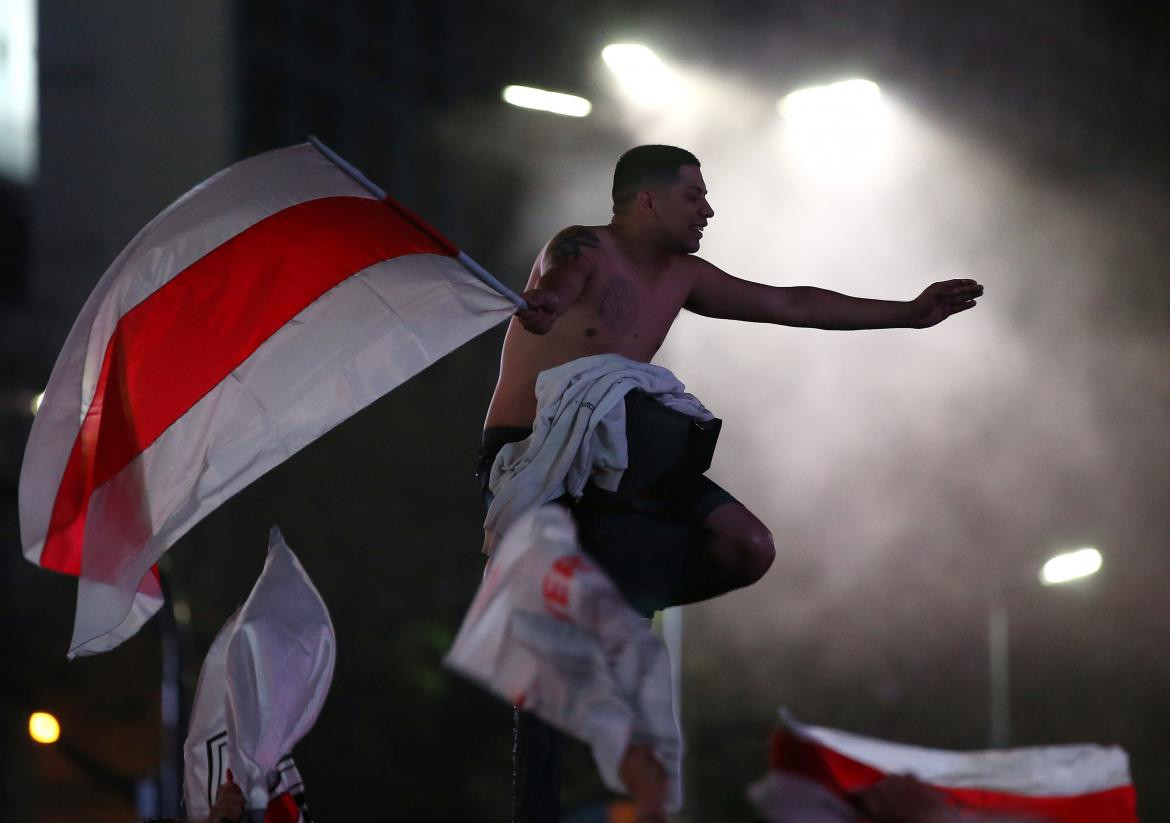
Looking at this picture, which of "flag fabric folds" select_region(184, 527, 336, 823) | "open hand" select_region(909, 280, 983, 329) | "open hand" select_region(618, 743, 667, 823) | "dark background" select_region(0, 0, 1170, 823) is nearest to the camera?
"open hand" select_region(618, 743, 667, 823)

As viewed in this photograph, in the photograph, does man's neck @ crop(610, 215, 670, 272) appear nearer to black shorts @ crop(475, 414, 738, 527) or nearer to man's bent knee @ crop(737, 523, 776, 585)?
black shorts @ crop(475, 414, 738, 527)

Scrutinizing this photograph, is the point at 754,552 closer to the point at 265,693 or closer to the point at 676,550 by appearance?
the point at 676,550

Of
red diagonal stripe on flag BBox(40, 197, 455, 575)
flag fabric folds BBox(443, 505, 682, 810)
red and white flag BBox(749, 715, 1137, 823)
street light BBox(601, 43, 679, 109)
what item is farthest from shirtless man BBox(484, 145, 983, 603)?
street light BBox(601, 43, 679, 109)

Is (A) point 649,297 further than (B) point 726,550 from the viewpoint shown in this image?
Yes

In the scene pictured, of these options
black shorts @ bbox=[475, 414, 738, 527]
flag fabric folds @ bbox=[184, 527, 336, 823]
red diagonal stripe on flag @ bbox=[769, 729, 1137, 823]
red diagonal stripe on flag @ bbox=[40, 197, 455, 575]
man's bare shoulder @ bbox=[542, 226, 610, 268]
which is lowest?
red diagonal stripe on flag @ bbox=[769, 729, 1137, 823]

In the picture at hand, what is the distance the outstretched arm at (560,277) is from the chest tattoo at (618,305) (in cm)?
7

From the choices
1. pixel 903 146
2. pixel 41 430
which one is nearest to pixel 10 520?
pixel 903 146

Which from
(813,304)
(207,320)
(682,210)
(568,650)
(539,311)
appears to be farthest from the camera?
(813,304)

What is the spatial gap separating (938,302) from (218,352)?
2032 mm

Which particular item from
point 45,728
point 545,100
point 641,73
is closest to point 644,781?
point 45,728

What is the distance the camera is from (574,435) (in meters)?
A: 3.99

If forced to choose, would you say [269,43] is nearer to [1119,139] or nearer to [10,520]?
[10,520]

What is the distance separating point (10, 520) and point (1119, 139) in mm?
13230

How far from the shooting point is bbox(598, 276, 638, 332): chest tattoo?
14.1 feet
